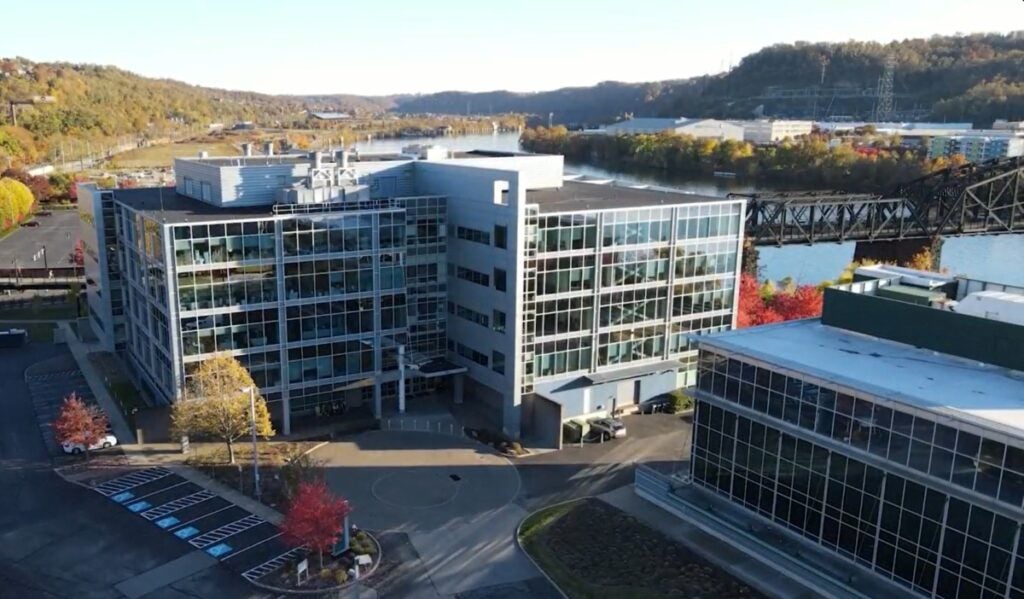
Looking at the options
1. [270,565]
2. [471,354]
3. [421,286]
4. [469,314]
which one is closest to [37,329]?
[421,286]

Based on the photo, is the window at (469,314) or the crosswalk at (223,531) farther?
the window at (469,314)

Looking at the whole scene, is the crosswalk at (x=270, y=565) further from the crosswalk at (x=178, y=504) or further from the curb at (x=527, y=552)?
the curb at (x=527, y=552)

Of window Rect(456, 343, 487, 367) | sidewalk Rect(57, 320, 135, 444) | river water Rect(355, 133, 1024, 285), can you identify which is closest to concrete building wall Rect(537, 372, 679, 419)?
window Rect(456, 343, 487, 367)

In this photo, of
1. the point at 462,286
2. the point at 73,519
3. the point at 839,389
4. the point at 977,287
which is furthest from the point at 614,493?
the point at 73,519

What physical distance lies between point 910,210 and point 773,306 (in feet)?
146

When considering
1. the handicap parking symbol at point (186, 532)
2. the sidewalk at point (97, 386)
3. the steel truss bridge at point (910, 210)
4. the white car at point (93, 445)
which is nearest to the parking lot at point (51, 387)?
the sidewalk at point (97, 386)

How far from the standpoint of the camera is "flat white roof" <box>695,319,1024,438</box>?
26.5 meters

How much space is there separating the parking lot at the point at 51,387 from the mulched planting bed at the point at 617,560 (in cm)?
2749

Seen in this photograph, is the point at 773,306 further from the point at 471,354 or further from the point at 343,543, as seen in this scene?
the point at 343,543

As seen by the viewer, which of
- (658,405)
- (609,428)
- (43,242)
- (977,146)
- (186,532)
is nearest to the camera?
(186,532)

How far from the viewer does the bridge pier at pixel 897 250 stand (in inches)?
3671

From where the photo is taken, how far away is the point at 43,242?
344 feet

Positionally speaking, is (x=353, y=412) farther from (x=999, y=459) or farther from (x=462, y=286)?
(x=999, y=459)

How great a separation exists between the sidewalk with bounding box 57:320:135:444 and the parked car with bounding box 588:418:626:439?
26.1 meters
